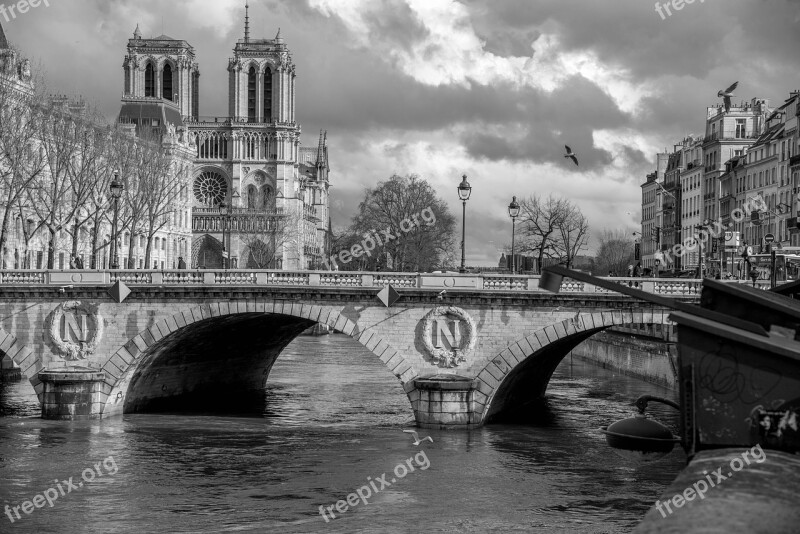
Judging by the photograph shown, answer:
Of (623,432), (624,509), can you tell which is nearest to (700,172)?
(624,509)

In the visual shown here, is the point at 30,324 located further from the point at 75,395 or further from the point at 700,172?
the point at 700,172

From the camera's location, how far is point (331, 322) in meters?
41.4

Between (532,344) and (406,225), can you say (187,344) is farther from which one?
(406,225)

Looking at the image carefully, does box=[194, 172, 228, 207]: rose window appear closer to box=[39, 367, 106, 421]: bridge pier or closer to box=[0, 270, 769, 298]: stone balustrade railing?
box=[0, 270, 769, 298]: stone balustrade railing

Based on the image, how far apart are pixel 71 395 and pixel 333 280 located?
9358 millimetres

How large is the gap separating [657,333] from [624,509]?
36944mm

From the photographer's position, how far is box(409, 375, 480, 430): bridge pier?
39344 mm

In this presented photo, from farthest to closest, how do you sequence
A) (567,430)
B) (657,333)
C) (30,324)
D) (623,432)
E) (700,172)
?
(700,172) < (657,333) < (30,324) < (567,430) < (623,432)

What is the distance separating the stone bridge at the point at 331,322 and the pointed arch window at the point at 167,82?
117 meters

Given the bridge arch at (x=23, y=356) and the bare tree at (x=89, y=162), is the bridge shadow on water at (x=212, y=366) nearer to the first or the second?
the bridge arch at (x=23, y=356)

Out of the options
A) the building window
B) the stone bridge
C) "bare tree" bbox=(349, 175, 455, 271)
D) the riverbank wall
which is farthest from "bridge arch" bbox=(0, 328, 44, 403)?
the building window

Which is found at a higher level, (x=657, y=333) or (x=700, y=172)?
(x=700, y=172)

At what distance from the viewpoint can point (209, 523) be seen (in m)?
25.7

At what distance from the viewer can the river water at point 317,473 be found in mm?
26000
